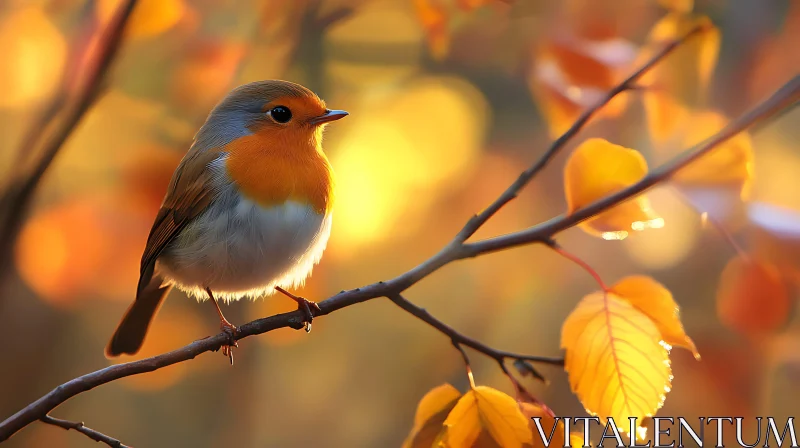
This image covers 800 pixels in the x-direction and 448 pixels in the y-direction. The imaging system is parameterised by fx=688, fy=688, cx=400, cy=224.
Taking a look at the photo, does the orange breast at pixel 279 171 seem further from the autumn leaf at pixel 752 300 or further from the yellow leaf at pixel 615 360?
the autumn leaf at pixel 752 300

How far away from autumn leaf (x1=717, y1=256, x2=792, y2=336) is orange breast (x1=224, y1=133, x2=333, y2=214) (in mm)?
894

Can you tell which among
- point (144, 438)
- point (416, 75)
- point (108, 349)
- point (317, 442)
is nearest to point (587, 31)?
point (416, 75)

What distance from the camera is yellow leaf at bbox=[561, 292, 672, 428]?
36.3 inches

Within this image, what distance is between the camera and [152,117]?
185cm

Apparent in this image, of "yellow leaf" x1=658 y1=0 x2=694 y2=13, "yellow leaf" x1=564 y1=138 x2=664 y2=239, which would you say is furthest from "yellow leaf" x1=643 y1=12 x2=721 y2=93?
"yellow leaf" x1=564 y1=138 x2=664 y2=239

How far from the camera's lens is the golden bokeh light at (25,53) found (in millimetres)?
1757

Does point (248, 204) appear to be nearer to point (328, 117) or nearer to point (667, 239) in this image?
point (328, 117)

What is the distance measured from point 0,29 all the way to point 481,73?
1.67 meters

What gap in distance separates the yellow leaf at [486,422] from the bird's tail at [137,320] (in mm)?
785

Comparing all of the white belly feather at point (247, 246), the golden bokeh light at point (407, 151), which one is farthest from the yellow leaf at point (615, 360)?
the golden bokeh light at point (407, 151)

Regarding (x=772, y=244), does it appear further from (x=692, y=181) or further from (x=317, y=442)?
(x=317, y=442)

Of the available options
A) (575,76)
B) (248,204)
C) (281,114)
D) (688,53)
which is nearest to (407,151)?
(575,76)

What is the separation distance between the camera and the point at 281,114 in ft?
4.56

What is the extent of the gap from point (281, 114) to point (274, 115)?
0.05 feet
